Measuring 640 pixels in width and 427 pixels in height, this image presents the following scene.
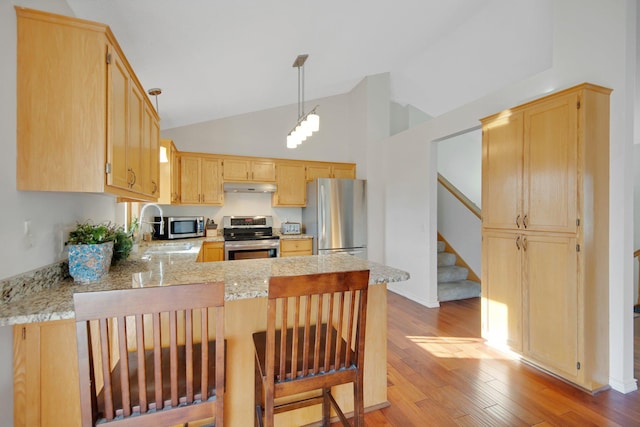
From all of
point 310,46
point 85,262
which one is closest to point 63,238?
point 85,262

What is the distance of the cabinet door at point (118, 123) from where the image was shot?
1.39m

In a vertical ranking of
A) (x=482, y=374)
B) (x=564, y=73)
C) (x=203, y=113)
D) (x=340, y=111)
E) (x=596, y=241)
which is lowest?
(x=482, y=374)

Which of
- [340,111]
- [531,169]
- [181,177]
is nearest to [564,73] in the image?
[531,169]

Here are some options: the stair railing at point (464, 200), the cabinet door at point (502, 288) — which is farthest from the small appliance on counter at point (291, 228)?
the cabinet door at point (502, 288)

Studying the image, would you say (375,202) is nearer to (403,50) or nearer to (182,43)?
(403,50)

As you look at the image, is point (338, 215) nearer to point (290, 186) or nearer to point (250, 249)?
point (290, 186)

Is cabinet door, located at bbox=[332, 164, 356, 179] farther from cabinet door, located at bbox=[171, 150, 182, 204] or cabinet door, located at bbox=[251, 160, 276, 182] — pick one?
cabinet door, located at bbox=[171, 150, 182, 204]

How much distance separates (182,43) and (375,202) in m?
3.59

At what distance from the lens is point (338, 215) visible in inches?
177

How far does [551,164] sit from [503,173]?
0.39 m

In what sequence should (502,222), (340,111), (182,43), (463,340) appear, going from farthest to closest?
(340,111) → (463,340) → (502,222) → (182,43)

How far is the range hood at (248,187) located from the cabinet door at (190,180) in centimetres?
43

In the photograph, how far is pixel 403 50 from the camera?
12.8 feet

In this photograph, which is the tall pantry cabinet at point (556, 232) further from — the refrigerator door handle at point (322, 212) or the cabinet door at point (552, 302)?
the refrigerator door handle at point (322, 212)
